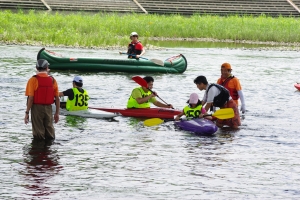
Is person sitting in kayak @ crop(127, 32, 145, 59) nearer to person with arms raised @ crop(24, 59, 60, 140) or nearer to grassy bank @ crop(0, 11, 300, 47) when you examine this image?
A: grassy bank @ crop(0, 11, 300, 47)

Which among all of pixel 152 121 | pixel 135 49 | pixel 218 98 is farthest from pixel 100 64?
pixel 218 98

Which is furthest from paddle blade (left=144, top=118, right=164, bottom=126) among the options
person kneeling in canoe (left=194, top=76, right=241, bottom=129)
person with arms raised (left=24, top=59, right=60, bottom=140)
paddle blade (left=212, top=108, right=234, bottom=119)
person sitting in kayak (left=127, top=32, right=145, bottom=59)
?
person sitting in kayak (left=127, top=32, right=145, bottom=59)

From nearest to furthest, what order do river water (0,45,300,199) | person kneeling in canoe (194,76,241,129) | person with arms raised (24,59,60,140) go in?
river water (0,45,300,199) → person with arms raised (24,59,60,140) → person kneeling in canoe (194,76,241,129)

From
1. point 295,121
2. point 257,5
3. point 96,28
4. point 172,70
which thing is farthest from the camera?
point 257,5

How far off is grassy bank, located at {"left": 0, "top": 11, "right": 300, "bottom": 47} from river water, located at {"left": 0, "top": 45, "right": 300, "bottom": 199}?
16325 millimetres

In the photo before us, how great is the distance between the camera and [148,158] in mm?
12062

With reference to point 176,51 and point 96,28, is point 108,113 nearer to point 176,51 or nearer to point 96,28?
point 176,51

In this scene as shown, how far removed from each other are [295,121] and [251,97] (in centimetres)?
442

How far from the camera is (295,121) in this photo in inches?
650

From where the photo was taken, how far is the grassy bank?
119ft

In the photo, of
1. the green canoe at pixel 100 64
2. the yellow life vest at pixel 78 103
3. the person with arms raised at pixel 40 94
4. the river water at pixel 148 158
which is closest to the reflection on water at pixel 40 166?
→ the river water at pixel 148 158

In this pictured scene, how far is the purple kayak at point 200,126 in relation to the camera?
1395 cm

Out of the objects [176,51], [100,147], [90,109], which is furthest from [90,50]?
[100,147]

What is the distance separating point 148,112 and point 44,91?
14.0 ft
